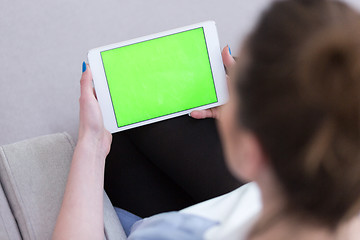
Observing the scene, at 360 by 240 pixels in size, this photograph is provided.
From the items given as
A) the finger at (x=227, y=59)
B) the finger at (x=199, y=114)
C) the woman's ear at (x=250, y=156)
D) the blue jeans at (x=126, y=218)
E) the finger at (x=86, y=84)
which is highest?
the finger at (x=86, y=84)

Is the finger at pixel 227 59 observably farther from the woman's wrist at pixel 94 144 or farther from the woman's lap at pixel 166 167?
the woman's wrist at pixel 94 144

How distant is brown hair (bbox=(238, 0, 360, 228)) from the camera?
0.39 m

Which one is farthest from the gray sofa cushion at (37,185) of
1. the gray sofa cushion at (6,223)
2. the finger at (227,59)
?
the finger at (227,59)

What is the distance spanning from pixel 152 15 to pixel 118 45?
493 millimetres

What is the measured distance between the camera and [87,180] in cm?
86

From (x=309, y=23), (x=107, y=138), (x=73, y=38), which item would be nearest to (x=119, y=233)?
(x=107, y=138)

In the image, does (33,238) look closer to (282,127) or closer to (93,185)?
(93,185)

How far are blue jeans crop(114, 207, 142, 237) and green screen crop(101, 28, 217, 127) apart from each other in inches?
8.1

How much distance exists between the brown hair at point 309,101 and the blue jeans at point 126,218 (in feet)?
1.84

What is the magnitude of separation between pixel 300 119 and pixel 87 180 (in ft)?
1.84

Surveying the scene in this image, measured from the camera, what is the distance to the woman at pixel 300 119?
15.4 inches

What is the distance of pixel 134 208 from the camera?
1.00 meters

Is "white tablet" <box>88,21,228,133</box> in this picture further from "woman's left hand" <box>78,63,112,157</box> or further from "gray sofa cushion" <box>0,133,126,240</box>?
"gray sofa cushion" <box>0,133,126,240</box>

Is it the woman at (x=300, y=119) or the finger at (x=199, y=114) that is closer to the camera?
the woman at (x=300, y=119)
